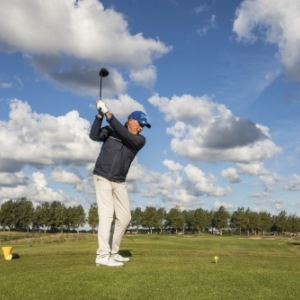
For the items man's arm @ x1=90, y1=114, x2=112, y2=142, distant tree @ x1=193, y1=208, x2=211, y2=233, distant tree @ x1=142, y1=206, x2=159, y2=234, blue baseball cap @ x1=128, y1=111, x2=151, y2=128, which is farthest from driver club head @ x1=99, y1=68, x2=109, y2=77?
distant tree @ x1=193, y1=208, x2=211, y2=233

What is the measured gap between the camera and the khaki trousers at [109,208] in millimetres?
9672

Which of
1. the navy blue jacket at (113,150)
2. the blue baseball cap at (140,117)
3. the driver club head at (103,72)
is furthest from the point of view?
the driver club head at (103,72)

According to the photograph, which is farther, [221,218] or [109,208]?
[221,218]

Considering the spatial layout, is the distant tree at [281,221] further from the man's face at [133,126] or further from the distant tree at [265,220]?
the man's face at [133,126]

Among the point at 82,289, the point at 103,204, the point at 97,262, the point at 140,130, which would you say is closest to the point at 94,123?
the point at 140,130

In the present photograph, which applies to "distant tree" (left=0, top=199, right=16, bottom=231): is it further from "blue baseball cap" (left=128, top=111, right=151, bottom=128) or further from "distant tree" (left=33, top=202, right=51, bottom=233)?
"blue baseball cap" (left=128, top=111, right=151, bottom=128)

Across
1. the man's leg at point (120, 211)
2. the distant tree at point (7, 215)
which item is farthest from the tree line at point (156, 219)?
the man's leg at point (120, 211)

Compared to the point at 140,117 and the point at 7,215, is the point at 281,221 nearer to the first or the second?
the point at 7,215

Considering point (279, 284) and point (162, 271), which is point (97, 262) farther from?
point (279, 284)

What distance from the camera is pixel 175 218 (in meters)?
134

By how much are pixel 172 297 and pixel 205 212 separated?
461ft

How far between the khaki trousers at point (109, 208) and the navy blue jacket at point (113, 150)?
22cm

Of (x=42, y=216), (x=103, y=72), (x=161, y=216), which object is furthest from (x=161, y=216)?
(x=103, y=72)

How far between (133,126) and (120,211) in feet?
7.24
